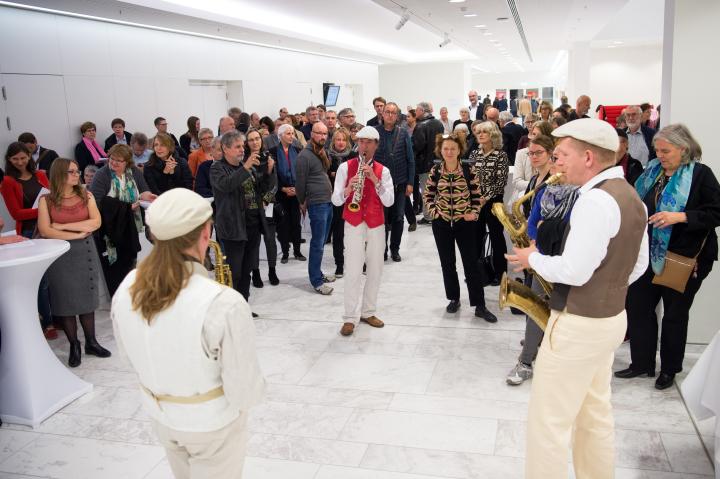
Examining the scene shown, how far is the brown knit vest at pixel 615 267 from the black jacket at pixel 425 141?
20.1 ft

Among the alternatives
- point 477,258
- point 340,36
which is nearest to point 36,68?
point 477,258

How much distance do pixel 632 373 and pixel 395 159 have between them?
3650mm

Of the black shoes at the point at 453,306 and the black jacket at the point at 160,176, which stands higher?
the black jacket at the point at 160,176

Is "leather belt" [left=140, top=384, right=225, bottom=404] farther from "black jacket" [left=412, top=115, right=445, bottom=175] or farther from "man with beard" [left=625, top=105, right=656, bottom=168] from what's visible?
"black jacket" [left=412, top=115, right=445, bottom=175]

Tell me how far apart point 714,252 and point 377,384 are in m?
2.24

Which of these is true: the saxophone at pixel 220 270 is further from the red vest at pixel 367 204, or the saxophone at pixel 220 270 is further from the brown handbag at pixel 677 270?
the brown handbag at pixel 677 270

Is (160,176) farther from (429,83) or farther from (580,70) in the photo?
(429,83)

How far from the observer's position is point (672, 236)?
379cm

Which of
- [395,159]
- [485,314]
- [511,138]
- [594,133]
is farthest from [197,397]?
[511,138]

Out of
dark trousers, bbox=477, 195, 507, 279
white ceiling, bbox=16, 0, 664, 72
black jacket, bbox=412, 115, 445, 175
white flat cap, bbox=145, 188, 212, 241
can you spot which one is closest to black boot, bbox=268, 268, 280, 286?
Answer: dark trousers, bbox=477, 195, 507, 279

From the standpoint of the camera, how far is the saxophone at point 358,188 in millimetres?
4715

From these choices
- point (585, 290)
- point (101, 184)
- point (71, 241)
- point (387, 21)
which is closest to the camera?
point (585, 290)

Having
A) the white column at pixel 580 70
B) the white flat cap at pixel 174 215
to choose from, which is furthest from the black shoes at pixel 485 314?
the white column at pixel 580 70

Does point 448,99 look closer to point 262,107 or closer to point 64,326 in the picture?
point 262,107
